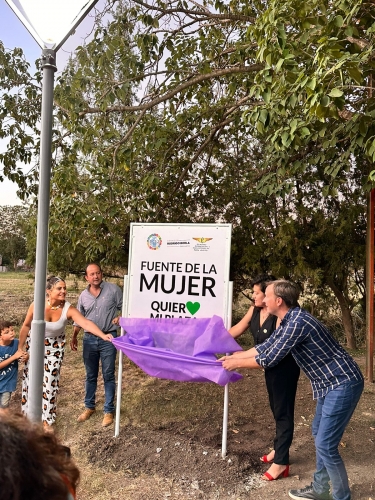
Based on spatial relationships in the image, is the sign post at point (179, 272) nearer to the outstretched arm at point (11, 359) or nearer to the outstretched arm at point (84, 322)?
the outstretched arm at point (84, 322)

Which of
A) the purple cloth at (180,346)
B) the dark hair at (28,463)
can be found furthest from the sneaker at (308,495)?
the dark hair at (28,463)

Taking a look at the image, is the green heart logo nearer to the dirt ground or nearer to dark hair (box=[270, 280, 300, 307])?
dark hair (box=[270, 280, 300, 307])

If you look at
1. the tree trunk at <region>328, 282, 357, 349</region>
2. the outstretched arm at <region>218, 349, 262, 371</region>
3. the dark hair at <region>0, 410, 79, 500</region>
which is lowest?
the tree trunk at <region>328, 282, 357, 349</region>

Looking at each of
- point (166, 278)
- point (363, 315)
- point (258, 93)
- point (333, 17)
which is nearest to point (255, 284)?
point (166, 278)

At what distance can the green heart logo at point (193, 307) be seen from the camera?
15.5 ft

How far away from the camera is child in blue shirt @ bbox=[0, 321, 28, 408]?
4.67 metres

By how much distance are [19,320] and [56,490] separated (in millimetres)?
13517

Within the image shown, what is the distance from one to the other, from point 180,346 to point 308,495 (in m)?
1.77

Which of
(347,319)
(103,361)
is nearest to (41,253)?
(103,361)

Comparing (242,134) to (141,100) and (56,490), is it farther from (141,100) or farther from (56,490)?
(56,490)

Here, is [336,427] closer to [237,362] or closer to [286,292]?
[237,362]

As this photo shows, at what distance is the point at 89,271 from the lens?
555 centimetres

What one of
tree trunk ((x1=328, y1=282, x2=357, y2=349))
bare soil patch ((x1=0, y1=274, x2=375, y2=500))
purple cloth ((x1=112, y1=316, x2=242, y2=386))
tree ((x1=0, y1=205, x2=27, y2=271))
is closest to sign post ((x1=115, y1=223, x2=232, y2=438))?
purple cloth ((x1=112, y1=316, x2=242, y2=386))

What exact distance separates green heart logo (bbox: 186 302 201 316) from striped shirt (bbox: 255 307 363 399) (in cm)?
131
